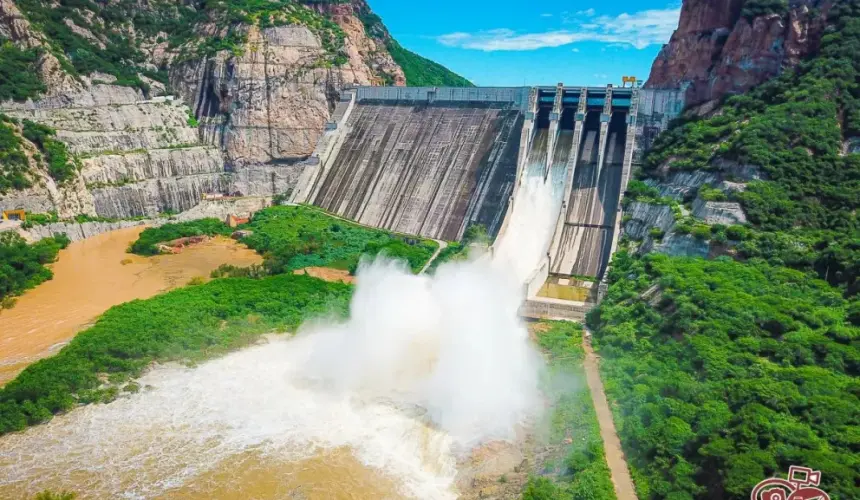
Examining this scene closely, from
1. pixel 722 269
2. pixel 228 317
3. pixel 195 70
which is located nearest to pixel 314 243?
pixel 228 317

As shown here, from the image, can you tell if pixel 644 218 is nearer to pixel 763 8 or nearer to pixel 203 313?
pixel 763 8

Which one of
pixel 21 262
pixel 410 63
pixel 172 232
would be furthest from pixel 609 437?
pixel 410 63

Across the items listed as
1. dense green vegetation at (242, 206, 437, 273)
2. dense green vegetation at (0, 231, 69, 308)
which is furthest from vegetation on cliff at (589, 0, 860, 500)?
dense green vegetation at (0, 231, 69, 308)

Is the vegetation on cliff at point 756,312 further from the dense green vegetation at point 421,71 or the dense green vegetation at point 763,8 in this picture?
the dense green vegetation at point 421,71

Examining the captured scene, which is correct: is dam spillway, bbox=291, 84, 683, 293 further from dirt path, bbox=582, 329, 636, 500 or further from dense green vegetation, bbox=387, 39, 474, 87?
dense green vegetation, bbox=387, 39, 474, 87

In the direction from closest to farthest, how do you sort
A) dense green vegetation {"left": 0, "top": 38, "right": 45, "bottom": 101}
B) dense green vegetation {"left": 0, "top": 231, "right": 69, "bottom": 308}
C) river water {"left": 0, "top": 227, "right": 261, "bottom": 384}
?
river water {"left": 0, "top": 227, "right": 261, "bottom": 384} < dense green vegetation {"left": 0, "top": 231, "right": 69, "bottom": 308} < dense green vegetation {"left": 0, "top": 38, "right": 45, "bottom": 101}

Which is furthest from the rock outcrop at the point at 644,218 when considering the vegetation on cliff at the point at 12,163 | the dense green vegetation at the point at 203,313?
the vegetation on cliff at the point at 12,163
